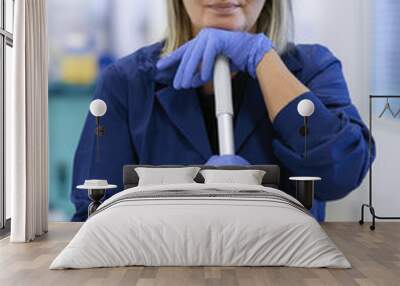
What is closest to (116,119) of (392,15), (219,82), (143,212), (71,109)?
(71,109)

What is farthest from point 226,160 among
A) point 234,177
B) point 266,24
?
point 266,24

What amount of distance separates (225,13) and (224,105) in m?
0.95

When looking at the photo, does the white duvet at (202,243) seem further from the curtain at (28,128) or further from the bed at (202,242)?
the curtain at (28,128)

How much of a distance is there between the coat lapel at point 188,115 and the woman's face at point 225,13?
28.1 inches

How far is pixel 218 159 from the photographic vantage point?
6020mm

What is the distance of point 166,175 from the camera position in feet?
18.6

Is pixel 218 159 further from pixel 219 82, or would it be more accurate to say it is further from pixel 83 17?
pixel 83 17

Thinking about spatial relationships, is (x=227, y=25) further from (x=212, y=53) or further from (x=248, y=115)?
(x=248, y=115)

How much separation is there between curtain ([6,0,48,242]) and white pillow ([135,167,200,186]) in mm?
888

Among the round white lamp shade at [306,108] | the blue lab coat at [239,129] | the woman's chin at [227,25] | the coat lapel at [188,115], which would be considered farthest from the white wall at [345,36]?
the coat lapel at [188,115]

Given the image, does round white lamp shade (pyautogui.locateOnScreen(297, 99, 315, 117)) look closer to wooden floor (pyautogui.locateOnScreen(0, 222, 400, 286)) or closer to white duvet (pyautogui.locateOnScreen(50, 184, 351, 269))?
wooden floor (pyautogui.locateOnScreen(0, 222, 400, 286))

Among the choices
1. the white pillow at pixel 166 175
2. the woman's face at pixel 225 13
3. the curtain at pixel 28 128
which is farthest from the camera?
the woman's face at pixel 225 13

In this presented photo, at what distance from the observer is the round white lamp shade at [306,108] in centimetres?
580

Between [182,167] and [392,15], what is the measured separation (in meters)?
2.62
